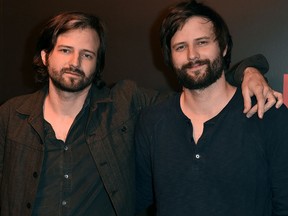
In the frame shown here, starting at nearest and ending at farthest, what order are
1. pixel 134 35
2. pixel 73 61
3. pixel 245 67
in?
pixel 245 67, pixel 73 61, pixel 134 35

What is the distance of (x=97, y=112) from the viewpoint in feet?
5.20

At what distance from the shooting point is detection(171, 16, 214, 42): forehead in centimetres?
134

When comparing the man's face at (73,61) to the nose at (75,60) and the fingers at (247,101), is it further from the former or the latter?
the fingers at (247,101)

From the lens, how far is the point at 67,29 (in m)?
1.60

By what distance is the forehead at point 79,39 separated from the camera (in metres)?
1.56

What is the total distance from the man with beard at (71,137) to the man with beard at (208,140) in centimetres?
16

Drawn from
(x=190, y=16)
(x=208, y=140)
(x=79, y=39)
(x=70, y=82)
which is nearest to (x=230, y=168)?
(x=208, y=140)

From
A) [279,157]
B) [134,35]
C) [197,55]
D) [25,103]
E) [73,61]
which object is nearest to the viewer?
[279,157]

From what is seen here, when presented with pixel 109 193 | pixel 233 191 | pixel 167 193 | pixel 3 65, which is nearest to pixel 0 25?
pixel 3 65

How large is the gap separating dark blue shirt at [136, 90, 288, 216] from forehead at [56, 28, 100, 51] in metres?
0.60

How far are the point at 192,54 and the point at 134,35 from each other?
24.3 inches

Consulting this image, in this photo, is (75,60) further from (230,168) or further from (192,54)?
(230,168)

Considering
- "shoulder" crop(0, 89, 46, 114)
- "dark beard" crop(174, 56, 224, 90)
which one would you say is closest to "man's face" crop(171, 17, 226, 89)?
"dark beard" crop(174, 56, 224, 90)

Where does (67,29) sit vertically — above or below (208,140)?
above
